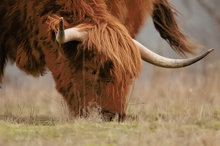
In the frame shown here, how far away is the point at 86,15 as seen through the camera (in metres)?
6.77

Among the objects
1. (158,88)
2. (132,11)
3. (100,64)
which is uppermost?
Result: (132,11)

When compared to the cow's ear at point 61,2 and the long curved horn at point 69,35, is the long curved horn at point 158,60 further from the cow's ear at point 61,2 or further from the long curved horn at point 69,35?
the cow's ear at point 61,2

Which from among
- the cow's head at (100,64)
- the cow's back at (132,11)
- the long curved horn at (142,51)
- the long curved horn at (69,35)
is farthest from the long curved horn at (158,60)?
the long curved horn at (69,35)

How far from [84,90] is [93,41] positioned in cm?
42

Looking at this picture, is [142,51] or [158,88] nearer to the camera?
[142,51]

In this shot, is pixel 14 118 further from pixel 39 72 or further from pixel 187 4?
pixel 187 4

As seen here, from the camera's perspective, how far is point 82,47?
6547mm

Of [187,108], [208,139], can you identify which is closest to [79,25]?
[187,108]

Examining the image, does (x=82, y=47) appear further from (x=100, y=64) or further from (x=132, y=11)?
(x=132, y=11)

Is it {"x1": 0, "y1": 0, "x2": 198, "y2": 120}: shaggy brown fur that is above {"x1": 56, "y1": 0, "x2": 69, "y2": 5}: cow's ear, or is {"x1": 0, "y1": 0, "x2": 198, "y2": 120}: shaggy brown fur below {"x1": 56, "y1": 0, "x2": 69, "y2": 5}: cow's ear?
below

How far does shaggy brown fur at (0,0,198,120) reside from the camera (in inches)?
253

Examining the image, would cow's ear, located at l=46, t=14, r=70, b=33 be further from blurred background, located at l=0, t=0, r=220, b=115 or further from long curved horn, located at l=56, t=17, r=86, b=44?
blurred background, located at l=0, t=0, r=220, b=115

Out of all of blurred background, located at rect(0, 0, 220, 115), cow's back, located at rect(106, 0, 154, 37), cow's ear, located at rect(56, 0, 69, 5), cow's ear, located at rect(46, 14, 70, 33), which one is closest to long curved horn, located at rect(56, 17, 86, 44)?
cow's ear, located at rect(46, 14, 70, 33)

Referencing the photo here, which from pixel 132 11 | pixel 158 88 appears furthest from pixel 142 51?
pixel 158 88
